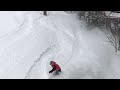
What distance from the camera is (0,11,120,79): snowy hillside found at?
1414 cm

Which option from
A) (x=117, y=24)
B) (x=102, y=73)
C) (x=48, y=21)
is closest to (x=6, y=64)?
(x=102, y=73)

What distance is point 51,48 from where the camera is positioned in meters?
17.1

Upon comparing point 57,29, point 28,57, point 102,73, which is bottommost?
point 102,73

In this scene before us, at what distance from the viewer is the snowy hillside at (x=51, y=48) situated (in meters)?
14.1

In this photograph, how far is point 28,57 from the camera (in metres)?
15.4

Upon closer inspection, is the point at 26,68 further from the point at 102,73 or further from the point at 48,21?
the point at 48,21

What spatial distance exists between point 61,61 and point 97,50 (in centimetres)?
337
